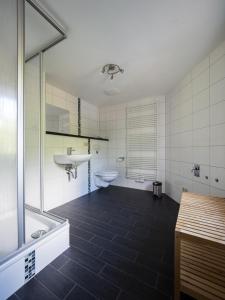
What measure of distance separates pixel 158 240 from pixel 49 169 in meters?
1.75

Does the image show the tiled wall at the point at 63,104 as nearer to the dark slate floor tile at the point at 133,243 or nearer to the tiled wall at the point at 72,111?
the tiled wall at the point at 72,111

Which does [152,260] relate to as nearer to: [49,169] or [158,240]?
[158,240]

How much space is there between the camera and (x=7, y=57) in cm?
96

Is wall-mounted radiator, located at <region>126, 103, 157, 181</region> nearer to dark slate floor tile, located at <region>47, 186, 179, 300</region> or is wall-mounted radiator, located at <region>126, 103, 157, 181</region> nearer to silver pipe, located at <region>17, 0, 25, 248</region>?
dark slate floor tile, located at <region>47, 186, 179, 300</region>

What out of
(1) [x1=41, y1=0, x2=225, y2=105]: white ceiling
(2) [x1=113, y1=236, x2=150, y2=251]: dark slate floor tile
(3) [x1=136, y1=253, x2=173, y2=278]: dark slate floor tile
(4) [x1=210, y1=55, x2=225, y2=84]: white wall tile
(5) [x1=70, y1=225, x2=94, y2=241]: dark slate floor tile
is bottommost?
(3) [x1=136, y1=253, x2=173, y2=278]: dark slate floor tile

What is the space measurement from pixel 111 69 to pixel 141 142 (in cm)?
172

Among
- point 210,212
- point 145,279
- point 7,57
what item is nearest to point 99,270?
point 145,279

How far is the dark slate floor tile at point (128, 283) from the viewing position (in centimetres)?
91

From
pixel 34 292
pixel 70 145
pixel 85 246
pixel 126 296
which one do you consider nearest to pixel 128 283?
pixel 126 296

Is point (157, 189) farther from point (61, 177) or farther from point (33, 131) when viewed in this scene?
point (33, 131)

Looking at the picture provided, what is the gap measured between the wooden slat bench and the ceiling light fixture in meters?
1.89

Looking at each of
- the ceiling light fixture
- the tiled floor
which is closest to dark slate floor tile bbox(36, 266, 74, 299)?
the tiled floor

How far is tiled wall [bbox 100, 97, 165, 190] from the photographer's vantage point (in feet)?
→ 9.70

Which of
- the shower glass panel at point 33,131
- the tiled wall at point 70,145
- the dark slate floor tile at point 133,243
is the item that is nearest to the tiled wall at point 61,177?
the tiled wall at point 70,145
